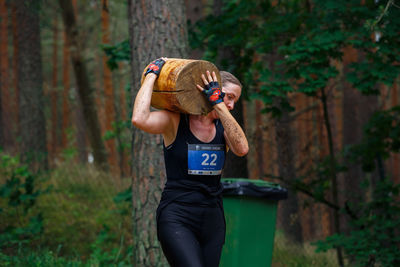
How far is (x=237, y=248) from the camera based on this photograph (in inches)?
195

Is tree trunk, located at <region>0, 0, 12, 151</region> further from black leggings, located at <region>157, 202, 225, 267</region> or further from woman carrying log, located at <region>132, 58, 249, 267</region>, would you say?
black leggings, located at <region>157, 202, 225, 267</region>

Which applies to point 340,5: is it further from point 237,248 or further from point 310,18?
point 237,248

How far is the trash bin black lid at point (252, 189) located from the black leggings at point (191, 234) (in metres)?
1.77

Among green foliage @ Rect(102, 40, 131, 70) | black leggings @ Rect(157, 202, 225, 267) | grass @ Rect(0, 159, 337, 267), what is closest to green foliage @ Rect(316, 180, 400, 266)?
grass @ Rect(0, 159, 337, 267)

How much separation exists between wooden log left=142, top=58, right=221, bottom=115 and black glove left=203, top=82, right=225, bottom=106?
53 millimetres

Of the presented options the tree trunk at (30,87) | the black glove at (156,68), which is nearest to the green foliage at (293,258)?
the black glove at (156,68)

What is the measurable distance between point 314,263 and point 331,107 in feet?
30.7

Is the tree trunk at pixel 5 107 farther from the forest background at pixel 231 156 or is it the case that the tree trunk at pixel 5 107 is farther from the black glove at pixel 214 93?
the black glove at pixel 214 93

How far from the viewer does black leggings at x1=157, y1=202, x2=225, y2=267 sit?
2.92 meters

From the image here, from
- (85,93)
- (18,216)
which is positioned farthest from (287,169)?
Answer: (85,93)

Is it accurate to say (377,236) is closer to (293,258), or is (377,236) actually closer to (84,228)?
(293,258)

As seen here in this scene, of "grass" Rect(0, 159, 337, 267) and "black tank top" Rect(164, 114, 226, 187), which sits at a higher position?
"black tank top" Rect(164, 114, 226, 187)

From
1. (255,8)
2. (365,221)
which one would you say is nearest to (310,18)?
(255,8)

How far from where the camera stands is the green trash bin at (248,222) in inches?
197
